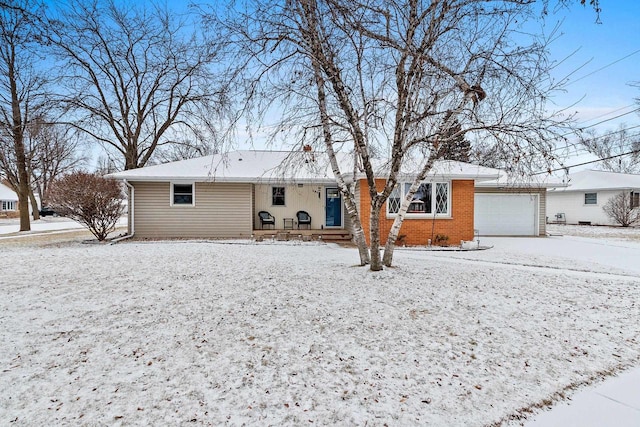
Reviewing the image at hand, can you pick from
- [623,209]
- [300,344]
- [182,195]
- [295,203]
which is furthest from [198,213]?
[623,209]

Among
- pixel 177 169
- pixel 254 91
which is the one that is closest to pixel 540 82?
pixel 254 91

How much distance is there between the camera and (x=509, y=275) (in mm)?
6910

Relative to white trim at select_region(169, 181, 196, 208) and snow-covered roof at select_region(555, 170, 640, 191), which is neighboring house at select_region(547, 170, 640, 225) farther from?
white trim at select_region(169, 181, 196, 208)

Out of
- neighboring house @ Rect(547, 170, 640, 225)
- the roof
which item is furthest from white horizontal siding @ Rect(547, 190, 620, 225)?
the roof

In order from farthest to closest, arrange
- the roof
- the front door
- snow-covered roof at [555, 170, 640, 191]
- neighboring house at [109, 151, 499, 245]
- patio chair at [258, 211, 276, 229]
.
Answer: snow-covered roof at [555, 170, 640, 191], the front door, patio chair at [258, 211, 276, 229], neighboring house at [109, 151, 499, 245], the roof

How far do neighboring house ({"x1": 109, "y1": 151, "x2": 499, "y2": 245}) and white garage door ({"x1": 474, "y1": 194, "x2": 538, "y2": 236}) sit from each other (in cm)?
386

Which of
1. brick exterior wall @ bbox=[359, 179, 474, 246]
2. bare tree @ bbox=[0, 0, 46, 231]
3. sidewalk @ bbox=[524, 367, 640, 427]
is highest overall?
bare tree @ bbox=[0, 0, 46, 231]

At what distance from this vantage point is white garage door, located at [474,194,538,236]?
16.6 m

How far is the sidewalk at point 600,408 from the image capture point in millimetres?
2670

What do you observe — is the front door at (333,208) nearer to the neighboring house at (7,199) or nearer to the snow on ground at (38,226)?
the snow on ground at (38,226)

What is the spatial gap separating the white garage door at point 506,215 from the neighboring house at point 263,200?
12.6 ft

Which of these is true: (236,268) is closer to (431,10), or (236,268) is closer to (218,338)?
(218,338)

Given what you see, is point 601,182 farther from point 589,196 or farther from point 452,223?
point 452,223

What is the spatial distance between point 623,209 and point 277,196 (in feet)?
70.0
